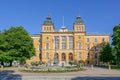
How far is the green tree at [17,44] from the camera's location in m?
64.3

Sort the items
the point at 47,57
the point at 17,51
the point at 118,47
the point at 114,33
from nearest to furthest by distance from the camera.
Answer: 1. the point at 118,47
2. the point at 114,33
3. the point at 17,51
4. the point at 47,57

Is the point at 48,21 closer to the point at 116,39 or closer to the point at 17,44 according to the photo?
the point at 17,44

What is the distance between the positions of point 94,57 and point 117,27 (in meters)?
41.4

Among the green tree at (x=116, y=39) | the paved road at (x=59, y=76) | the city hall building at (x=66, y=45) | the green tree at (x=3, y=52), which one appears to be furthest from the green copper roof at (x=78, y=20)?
the paved road at (x=59, y=76)

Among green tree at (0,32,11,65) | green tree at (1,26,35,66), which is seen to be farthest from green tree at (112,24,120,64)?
green tree at (0,32,11,65)

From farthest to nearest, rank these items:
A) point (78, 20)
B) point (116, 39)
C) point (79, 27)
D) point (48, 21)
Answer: point (48, 21)
point (78, 20)
point (79, 27)
point (116, 39)

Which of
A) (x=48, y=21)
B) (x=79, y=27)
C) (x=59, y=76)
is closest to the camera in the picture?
(x=59, y=76)

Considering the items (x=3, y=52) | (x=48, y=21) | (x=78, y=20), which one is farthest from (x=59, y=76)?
(x=48, y=21)

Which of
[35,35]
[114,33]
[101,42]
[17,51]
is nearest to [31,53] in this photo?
[17,51]

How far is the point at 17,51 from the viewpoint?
6519 cm

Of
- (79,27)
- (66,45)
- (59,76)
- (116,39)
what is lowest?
(59,76)

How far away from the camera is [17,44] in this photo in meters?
65.4

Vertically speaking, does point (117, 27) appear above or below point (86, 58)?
above

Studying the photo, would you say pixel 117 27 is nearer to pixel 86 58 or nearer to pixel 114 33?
pixel 114 33
